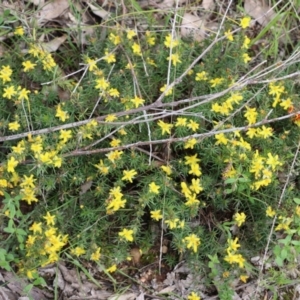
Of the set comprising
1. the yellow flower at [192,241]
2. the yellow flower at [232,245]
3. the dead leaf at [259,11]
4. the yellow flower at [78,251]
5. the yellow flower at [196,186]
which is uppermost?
the dead leaf at [259,11]

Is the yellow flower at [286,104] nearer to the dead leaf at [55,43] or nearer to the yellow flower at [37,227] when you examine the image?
the dead leaf at [55,43]

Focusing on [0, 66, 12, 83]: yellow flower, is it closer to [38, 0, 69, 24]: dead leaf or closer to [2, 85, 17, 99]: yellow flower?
[2, 85, 17, 99]: yellow flower

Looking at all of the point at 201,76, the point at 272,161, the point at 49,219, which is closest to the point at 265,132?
the point at 272,161

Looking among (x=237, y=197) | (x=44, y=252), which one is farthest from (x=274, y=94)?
(x=44, y=252)

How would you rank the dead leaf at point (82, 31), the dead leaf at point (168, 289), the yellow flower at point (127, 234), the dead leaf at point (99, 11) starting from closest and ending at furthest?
the yellow flower at point (127, 234)
the dead leaf at point (168, 289)
the dead leaf at point (82, 31)
the dead leaf at point (99, 11)

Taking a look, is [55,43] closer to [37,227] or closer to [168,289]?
[37,227]

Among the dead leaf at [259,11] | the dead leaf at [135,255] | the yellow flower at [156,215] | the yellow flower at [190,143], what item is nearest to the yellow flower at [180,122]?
the yellow flower at [190,143]

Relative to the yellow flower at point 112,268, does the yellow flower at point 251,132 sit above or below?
above
